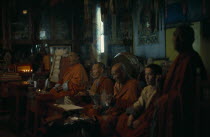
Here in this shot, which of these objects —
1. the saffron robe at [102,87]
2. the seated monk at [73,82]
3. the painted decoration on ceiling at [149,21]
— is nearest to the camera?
the painted decoration on ceiling at [149,21]

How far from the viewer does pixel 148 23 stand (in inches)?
167

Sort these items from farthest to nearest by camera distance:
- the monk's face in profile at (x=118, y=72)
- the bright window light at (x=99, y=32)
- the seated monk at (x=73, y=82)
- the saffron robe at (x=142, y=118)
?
the bright window light at (x=99, y=32) < the seated monk at (x=73, y=82) < the monk's face in profile at (x=118, y=72) < the saffron robe at (x=142, y=118)

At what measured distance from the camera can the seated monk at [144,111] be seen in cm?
325

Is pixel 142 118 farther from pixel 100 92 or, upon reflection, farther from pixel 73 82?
pixel 73 82

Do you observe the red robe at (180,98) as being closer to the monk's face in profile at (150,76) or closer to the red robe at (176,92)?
the red robe at (176,92)

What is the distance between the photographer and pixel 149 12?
13.6ft

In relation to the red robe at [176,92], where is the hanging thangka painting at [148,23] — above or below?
above

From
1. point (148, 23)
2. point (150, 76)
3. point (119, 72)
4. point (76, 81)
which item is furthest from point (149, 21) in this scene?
point (76, 81)

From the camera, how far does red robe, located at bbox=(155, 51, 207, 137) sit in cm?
265

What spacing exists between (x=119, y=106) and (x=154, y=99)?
83 cm

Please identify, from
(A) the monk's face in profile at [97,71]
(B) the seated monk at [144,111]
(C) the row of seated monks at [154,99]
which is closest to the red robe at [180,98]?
(C) the row of seated monks at [154,99]

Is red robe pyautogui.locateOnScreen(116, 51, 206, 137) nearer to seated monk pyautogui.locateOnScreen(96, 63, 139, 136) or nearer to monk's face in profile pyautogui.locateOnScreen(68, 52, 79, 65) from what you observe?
seated monk pyautogui.locateOnScreen(96, 63, 139, 136)

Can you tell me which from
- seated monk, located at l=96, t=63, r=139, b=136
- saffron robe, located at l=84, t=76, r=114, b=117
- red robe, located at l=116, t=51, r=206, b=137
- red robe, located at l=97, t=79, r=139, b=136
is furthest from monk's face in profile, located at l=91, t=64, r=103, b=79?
red robe, located at l=116, t=51, r=206, b=137

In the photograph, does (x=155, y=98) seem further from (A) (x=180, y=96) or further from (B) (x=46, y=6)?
(B) (x=46, y=6)
